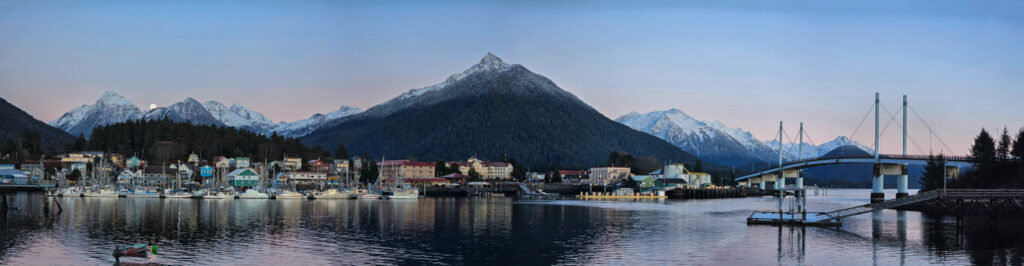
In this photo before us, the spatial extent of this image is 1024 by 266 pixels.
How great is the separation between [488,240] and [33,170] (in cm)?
17418

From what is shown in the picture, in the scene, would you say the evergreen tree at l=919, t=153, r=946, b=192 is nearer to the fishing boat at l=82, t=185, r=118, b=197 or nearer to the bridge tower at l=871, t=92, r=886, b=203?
the bridge tower at l=871, t=92, r=886, b=203

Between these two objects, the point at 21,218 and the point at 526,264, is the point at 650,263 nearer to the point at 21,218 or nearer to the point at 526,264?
the point at 526,264

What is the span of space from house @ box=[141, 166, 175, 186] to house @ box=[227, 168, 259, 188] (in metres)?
15.0

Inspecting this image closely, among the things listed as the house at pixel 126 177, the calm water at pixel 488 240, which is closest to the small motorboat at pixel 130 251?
the calm water at pixel 488 240

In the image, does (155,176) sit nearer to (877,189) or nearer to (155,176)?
(155,176)

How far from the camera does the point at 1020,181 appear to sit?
90250mm

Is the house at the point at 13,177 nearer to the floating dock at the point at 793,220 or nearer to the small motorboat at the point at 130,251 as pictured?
the small motorboat at the point at 130,251

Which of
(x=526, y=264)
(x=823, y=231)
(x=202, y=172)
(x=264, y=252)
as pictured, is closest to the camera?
(x=526, y=264)

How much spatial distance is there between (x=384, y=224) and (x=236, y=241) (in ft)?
63.9

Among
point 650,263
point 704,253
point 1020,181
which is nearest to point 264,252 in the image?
point 650,263

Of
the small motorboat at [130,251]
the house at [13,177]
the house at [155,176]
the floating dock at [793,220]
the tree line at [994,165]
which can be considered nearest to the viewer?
the small motorboat at [130,251]

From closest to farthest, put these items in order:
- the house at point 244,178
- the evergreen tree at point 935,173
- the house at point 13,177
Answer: the evergreen tree at point 935,173 < the house at point 244,178 < the house at point 13,177

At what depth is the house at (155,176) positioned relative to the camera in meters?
178

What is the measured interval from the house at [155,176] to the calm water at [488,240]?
321 feet
